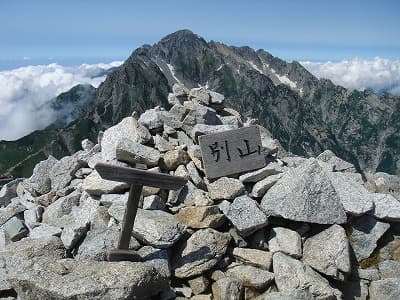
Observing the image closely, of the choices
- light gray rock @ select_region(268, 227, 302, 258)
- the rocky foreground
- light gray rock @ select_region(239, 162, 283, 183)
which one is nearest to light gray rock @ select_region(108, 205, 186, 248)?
the rocky foreground

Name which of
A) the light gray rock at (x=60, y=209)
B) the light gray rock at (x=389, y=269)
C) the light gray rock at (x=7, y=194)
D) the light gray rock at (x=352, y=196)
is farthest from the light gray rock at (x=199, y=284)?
the light gray rock at (x=7, y=194)

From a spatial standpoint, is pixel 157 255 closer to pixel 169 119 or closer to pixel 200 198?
pixel 200 198

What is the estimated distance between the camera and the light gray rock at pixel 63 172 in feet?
55.8

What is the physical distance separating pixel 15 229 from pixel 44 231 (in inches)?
75.8

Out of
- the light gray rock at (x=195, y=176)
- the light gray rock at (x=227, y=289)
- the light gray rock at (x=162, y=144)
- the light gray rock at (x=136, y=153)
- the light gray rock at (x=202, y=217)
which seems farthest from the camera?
the light gray rock at (x=162, y=144)

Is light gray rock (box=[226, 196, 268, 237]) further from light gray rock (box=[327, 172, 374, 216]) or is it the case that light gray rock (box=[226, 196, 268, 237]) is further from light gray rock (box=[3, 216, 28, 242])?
light gray rock (box=[3, 216, 28, 242])

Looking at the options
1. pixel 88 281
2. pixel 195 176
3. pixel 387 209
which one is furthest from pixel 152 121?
pixel 387 209

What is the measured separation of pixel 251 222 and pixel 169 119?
662 centimetres

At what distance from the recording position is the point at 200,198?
13695mm

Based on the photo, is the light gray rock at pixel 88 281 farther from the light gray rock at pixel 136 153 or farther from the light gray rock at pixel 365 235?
the light gray rock at pixel 365 235

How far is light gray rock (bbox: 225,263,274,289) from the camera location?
11.9 meters

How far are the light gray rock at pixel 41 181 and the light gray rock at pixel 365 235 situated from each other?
1215cm

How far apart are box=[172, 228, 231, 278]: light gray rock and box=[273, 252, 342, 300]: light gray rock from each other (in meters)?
1.69

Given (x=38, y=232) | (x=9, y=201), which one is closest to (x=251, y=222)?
(x=38, y=232)
